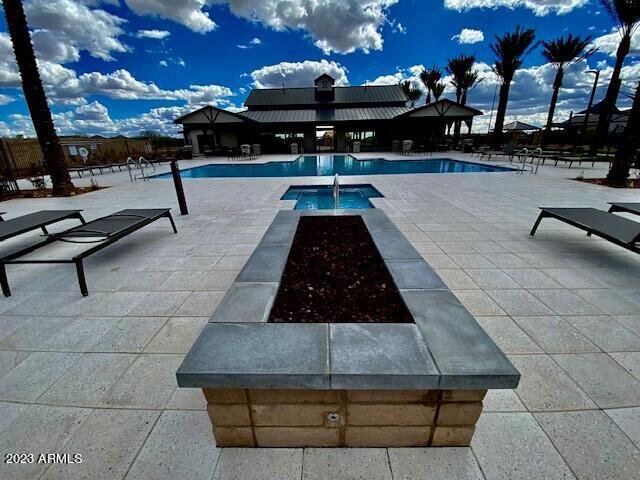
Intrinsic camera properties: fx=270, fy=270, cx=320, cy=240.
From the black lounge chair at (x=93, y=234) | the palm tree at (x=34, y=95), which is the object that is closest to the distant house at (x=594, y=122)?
the black lounge chair at (x=93, y=234)

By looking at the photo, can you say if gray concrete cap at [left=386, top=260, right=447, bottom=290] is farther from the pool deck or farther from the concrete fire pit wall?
the concrete fire pit wall

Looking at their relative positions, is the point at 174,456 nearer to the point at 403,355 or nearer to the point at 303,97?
the point at 403,355

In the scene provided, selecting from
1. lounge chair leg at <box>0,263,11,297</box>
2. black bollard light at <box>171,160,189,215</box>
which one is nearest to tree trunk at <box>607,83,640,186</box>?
black bollard light at <box>171,160,189,215</box>

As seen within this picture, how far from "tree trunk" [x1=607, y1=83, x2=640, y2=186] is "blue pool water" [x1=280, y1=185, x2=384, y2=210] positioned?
719 centimetres

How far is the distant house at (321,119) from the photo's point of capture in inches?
782

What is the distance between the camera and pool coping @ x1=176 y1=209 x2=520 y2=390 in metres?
1.21

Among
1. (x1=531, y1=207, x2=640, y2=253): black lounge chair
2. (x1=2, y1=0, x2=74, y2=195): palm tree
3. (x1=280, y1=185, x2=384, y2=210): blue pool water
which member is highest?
(x1=2, y1=0, x2=74, y2=195): palm tree

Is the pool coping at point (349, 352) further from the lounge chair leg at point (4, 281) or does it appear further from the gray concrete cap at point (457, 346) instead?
the lounge chair leg at point (4, 281)

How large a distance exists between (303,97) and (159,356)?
30.0 meters

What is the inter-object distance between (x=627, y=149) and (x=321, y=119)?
18472mm

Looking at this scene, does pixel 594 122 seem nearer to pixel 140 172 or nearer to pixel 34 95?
pixel 140 172

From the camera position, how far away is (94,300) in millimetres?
2779

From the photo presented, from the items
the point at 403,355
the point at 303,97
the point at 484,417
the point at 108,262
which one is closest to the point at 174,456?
the point at 403,355

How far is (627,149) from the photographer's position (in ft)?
25.8
